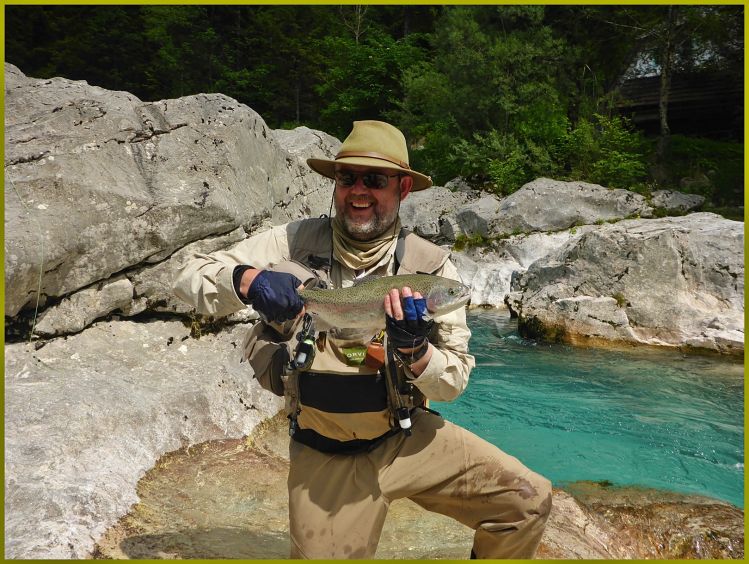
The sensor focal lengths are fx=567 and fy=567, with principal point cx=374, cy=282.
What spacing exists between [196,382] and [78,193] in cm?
270

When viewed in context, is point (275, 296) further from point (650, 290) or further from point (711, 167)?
point (711, 167)

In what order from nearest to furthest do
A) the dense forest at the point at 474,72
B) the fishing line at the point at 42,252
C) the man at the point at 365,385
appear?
the man at the point at 365,385 < the fishing line at the point at 42,252 < the dense forest at the point at 474,72

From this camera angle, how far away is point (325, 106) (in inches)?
1614

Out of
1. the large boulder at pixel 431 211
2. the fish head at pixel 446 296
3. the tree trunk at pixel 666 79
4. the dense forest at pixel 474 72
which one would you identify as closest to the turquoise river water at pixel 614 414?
the fish head at pixel 446 296

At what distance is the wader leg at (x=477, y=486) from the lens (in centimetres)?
369

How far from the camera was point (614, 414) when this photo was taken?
29.5 ft

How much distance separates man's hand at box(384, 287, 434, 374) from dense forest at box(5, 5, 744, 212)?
73.6ft

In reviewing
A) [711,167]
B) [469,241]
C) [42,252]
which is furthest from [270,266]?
[711,167]

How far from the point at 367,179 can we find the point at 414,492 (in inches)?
85.3

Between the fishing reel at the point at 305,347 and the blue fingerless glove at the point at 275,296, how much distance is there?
112 millimetres

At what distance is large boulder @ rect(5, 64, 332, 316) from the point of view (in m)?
6.58

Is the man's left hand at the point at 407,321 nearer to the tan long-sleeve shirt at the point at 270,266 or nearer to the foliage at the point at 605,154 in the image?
the tan long-sleeve shirt at the point at 270,266

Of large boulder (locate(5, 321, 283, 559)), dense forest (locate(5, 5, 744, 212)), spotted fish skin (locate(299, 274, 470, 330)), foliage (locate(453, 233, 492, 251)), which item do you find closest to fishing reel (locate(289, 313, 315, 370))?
spotted fish skin (locate(299, 274, 470, 330))

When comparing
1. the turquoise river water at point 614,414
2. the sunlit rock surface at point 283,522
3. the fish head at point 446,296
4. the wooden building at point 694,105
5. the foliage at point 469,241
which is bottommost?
the turquoise river water at point 614,414
